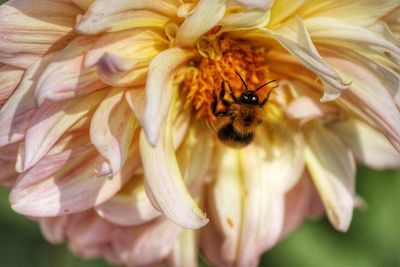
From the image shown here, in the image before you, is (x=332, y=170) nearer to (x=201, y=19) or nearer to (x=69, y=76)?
(x=201, y=19)

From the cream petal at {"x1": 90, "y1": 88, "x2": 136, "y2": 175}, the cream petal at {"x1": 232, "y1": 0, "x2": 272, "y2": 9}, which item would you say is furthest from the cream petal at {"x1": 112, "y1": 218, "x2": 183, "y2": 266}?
the cream petal at {"x1": 232, "y1": 0, "x2": 272, "y2": 9}

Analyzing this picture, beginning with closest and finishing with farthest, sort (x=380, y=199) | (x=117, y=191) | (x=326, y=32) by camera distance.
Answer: (x=326, y=32) < (x=117, y=191) < (x=380, y=199)

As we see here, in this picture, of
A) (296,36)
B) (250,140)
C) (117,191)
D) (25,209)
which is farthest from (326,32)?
(25,209)

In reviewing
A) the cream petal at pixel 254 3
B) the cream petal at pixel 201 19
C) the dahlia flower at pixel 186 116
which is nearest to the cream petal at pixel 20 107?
the dahlia flower at pixel 186 116

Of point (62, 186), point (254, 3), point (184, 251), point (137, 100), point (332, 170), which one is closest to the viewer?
point (254, 3)

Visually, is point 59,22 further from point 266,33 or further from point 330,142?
point 330,142

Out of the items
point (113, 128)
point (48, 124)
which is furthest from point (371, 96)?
point (48, 124)

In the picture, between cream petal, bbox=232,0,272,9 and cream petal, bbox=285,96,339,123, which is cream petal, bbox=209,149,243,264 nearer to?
cream petal, bbox=285,96,339,123
